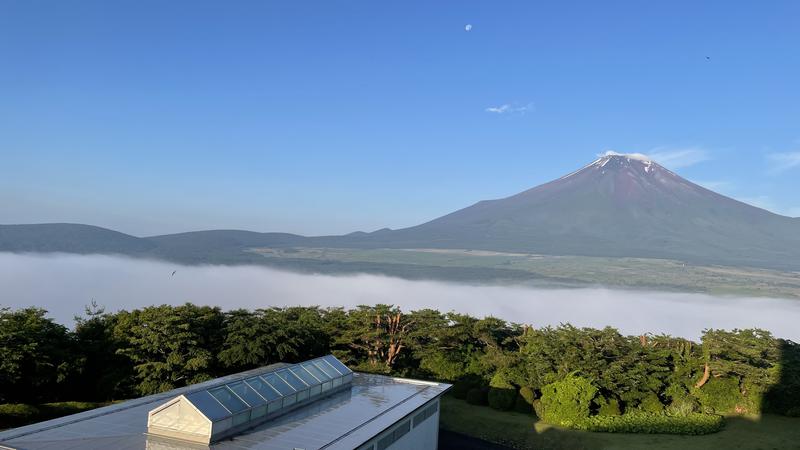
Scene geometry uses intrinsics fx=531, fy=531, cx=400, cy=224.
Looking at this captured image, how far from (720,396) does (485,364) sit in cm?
1421

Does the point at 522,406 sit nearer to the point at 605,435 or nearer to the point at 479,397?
the point at 479,397

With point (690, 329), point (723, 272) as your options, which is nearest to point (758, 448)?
point (690, 329)

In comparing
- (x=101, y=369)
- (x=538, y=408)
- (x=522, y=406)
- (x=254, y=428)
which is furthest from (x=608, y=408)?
(x=101, y=369)

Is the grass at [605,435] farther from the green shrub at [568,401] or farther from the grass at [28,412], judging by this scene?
the grass at [28,412]

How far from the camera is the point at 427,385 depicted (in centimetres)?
2567

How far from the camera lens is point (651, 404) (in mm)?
31250

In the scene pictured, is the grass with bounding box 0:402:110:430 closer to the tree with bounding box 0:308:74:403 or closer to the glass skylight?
the tree with bounding box 0:308:74:403

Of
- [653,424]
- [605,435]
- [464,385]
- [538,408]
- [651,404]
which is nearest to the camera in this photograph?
[605,435]

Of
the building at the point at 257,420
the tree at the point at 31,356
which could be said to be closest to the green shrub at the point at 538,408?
the building at the point at 257,420

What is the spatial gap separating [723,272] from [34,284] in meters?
248

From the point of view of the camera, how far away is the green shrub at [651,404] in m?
31.1

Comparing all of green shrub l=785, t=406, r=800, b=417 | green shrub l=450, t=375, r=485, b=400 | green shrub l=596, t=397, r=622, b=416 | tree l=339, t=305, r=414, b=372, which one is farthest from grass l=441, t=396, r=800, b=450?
tree l=339, t=305, r=414, b=372

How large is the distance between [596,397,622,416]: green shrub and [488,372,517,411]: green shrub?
4.87 meters

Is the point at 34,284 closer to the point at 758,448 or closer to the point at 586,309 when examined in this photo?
the point at 586,309
